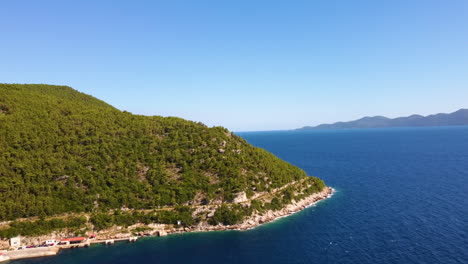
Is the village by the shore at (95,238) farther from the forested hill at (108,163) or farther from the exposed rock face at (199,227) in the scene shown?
the forested hill at (108,163)

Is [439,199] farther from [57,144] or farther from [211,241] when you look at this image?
[57,144]

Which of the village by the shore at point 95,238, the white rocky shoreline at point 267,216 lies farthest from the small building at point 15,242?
the white rocky shoreline at point 267,216

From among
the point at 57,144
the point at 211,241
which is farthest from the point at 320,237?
the point at 57,144

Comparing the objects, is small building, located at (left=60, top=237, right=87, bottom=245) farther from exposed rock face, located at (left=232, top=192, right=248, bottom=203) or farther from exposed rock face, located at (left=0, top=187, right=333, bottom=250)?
exposed rock face, located at (left=232, top=192, right=248, bottom=203)

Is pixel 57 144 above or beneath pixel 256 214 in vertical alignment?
above

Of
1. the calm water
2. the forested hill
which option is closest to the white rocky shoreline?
the calm water

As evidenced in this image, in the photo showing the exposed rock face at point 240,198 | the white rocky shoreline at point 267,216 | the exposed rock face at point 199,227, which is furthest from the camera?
the exposed rock face at point 240,198

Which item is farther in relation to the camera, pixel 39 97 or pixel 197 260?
pixel 39 97
